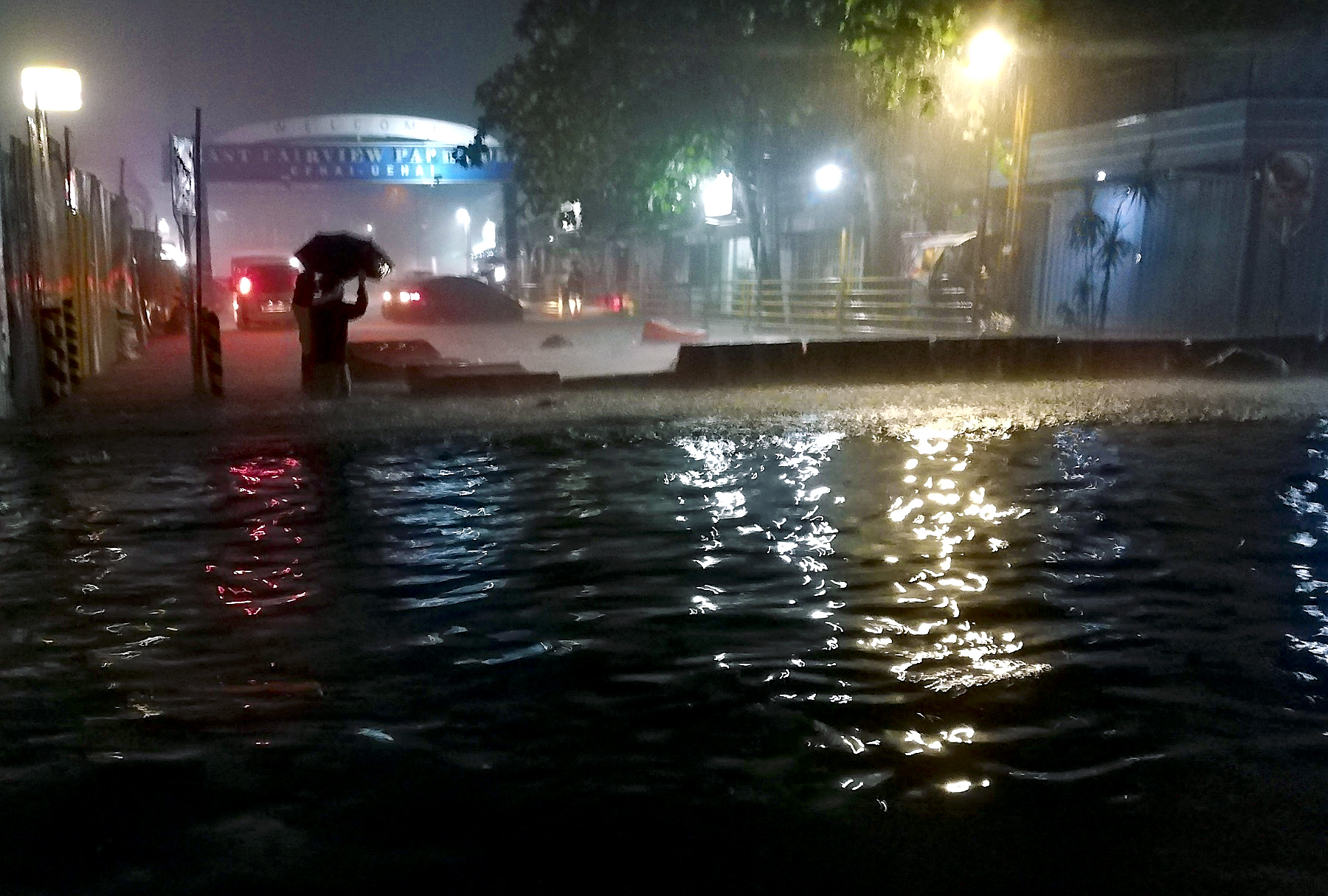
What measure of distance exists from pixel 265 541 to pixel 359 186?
175 feet

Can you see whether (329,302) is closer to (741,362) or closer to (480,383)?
(480,383)

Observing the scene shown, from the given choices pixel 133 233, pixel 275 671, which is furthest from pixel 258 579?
pixel 133 233

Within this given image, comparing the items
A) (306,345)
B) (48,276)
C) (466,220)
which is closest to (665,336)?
(306,345)

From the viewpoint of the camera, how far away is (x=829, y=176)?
33188mm

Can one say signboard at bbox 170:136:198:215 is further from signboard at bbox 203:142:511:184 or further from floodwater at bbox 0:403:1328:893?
signboard at bbox 203:142:511:184

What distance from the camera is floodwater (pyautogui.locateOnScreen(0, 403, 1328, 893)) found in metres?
3.30

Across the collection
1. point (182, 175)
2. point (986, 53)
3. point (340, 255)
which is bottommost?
point (340, 255)

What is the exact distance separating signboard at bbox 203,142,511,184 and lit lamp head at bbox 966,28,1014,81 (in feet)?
91.5

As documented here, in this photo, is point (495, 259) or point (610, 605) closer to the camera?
point (610, 605)

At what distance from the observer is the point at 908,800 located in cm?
357

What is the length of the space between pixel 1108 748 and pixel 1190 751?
0.25m

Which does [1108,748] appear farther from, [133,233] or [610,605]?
[133,233]

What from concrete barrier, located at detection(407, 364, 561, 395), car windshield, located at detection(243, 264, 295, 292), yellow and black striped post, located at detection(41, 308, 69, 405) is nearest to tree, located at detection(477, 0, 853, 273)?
car windshield, located at detection(243, 264, 295, 292)

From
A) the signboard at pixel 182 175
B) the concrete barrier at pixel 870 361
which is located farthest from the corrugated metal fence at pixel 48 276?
the concrete barrier at pixel 870 361
